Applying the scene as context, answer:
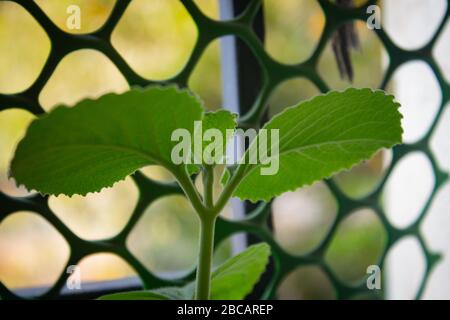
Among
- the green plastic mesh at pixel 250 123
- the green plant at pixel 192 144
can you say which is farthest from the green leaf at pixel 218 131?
the green plastic mesh at pixel 250 123

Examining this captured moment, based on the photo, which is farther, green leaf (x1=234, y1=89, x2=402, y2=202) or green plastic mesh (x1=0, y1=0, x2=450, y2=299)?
green plastic mesh (x1=0, y1=0, x2=450, y2=299)

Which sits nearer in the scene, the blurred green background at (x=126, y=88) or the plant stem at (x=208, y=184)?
the plant stem at (x=208, y=184)

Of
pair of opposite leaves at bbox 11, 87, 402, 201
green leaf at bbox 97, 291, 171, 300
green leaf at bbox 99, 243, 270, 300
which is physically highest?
pair of opposite leaves at bbox 11, 87, 402, 201

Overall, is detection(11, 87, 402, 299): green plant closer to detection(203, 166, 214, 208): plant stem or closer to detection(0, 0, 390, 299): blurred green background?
detection(203, 166, 214, 208): plant stem

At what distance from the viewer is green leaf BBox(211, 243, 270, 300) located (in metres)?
0.33

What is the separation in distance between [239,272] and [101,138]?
14cm

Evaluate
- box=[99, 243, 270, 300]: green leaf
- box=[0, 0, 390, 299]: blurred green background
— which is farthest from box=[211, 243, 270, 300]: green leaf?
box=[0, 0, 390, 299]: blurred green background

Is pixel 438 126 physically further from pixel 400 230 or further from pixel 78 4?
pixel 78 4

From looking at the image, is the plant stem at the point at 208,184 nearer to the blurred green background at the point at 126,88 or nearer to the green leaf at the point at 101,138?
the green leaf at the point at 101,138

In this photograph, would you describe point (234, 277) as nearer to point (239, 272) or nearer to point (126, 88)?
point (239, 272)

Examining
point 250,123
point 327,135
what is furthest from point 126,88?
point 327,135

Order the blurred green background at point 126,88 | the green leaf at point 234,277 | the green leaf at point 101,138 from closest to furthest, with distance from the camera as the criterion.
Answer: the green leaf at point 101,138, the green leaf at point 234,277, the blurred green background at point 126,88

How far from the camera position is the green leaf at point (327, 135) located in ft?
0.88

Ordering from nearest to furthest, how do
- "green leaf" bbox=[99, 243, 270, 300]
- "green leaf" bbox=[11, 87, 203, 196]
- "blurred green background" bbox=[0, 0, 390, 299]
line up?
"green leaf" bbox=[11, 87, 203, 196]
"green leaf" bbox=[99, 243, 270, 300]
"blurred green background" bbox=[0, 0, 390, 299]
